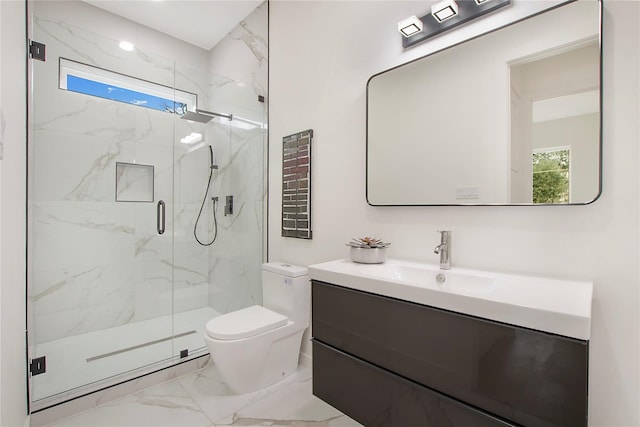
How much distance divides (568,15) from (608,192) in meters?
0.71

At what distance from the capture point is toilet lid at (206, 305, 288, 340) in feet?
5.81

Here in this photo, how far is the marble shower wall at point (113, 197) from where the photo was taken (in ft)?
7.36

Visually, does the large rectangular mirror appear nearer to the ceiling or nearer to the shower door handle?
the shower door handle

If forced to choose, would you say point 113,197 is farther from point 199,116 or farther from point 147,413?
point 147,413

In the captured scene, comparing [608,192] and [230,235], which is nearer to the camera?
[608,192]

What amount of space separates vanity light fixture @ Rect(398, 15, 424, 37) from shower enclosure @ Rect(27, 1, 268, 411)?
4.70 ft

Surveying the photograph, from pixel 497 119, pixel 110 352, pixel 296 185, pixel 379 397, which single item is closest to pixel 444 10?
pixel 497 119

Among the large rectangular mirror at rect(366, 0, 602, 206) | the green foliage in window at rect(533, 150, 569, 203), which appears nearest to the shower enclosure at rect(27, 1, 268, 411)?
the large rectangular mirror at rect(366, 0, 602, 206)

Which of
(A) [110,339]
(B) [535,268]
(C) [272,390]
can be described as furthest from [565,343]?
(A) [110,339]

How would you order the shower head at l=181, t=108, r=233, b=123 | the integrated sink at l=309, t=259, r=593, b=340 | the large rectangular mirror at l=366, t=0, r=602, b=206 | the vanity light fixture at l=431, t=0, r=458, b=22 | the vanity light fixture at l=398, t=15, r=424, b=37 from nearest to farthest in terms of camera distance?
the integrated sink at l=309, t=259, r=593, b=340, the large rectangular mirror at l=366, t=0, r=602, b=206, the vanity light fixture at l=431, t=0, r=458, b=22, the vanity light fixture at l=398, t=15, r=424, b=37, the shower head at l=181, t=108, r=233, b=123

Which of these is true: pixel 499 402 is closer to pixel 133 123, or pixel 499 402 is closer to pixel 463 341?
pixel 463 341

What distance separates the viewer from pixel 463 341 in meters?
1.02

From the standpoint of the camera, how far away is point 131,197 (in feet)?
8.15

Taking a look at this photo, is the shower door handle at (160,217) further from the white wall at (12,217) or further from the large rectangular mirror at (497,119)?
the large rectangular mirror at (497,119)
